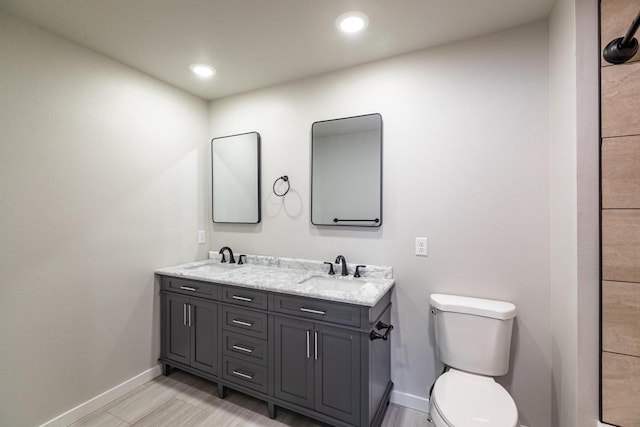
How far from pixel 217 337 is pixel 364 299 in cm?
122

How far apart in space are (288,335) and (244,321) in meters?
0.37

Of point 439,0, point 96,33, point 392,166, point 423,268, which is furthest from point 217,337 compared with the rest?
point 439,0

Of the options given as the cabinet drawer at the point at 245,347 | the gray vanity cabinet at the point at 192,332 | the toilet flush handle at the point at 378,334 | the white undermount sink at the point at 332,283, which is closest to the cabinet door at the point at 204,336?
the gray vanity cabinet at the point at 192,332

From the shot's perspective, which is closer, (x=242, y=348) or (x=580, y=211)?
(x=580, y=211)

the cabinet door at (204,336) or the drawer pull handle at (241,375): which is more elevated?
the cabinet door at (204,336)

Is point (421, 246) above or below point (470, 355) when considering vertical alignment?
above

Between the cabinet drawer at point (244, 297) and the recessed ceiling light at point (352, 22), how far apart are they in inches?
70.3

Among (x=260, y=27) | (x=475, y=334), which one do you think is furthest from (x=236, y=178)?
(x=475, y=334)

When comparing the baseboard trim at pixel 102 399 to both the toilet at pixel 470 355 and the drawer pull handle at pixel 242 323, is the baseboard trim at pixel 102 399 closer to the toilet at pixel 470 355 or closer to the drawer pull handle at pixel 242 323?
the drawer pull handle at pixel 242 323

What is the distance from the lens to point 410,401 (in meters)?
1.91

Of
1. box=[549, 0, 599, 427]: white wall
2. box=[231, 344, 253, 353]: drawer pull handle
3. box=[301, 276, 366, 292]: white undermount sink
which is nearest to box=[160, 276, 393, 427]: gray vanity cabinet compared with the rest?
box=[231, 344, 253, 353]: drawer pull handle

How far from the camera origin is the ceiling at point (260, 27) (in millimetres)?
1499

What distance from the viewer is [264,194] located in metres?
2.50

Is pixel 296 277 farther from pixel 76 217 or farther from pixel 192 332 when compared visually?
pixel 76 217
